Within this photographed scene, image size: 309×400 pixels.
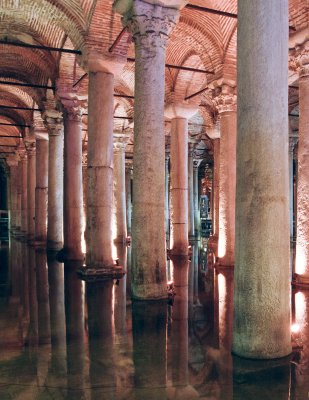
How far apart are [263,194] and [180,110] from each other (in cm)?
979

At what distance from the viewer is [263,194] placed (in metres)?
4.07

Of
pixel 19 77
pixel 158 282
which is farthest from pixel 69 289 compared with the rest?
pixel 19 77

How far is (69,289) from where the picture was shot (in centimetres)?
802

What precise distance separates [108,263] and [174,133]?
5.83 m

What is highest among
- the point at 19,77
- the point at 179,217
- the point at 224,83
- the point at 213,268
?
the point at 19,77

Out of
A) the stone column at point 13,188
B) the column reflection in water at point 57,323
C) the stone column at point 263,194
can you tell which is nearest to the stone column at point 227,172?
the column reflection in water at point 57,323

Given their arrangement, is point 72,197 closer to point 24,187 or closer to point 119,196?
point 119,196

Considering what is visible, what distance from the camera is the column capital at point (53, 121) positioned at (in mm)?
14641

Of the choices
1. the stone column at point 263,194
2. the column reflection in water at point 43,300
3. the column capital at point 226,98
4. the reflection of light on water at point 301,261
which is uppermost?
the column capital at point 226,98

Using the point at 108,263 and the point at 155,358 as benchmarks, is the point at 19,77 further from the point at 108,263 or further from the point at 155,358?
the point at 155,358

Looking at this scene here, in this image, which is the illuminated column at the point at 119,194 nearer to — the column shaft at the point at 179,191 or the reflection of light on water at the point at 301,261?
the column shaft at the point at 179,191

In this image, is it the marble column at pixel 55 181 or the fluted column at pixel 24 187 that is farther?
the fluted column at pixel 24 187

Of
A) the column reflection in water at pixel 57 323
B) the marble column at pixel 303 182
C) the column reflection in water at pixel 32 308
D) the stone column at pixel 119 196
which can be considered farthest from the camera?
the stone column at pixel 119 196

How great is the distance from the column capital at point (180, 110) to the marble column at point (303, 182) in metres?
5.29
